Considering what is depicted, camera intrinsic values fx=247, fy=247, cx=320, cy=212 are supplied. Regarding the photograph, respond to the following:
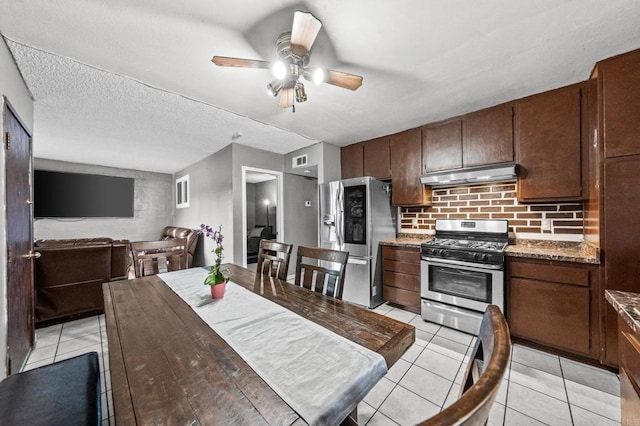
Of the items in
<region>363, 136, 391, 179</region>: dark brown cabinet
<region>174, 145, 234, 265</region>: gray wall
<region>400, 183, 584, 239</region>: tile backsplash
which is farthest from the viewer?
<region>174, 145, 234, 265</region>: gray wall

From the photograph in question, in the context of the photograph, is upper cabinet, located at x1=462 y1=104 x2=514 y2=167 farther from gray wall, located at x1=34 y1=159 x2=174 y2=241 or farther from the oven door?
gray wall, located at x1=34 y1=159 x2=174 y2=241

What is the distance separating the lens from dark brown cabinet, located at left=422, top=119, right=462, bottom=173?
283 centimetres

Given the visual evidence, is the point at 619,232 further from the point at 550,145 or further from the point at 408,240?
the point at 408,240

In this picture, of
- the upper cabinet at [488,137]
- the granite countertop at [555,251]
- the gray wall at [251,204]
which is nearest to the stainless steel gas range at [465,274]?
the granite countertop at [555,251]

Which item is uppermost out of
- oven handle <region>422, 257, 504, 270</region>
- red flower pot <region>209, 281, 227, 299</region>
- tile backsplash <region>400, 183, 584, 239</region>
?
tile backsplash <region>400, 183, 584, 239</region>

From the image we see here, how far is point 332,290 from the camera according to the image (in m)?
1.57

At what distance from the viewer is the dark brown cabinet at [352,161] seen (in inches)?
148

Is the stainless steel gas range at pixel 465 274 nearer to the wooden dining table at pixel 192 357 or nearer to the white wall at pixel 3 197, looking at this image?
the wooden dining table at pixel 192 357

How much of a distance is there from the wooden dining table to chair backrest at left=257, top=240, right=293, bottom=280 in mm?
418

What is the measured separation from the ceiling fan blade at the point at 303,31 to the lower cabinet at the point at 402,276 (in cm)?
238

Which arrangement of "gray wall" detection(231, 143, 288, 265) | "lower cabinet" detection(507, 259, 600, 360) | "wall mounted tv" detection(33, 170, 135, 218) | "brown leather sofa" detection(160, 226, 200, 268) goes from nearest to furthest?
1. "lower cabinet" detection(507, 259, 600, 360)
2. "gray wall" detection(231, 143, 288, 265)
3. "brown leather sofa" detection(160, 226, 200, 268)
4. "wall mounted tv" detection(33, 170, 135, 218)

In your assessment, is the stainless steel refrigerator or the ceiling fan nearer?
the ceiling fan

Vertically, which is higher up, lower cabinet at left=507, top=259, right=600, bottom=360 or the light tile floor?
lower cabinet at left=507, top=259, right=600, bottom=360

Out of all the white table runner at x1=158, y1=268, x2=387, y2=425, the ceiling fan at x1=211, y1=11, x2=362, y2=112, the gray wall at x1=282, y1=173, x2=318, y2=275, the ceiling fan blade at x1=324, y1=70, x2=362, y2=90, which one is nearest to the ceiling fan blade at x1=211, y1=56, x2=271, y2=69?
the ceiling fan at x1=211, y1=11, x2=362, y2=112
